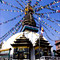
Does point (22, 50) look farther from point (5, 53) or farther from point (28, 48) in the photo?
point (5, 53)

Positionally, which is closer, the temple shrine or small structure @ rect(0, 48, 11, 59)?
the temple shrine

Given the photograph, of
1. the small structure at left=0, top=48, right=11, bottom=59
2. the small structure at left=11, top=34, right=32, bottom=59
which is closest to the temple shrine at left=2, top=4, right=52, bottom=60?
the small structure at left=11, top=34, right=32, bottom=59

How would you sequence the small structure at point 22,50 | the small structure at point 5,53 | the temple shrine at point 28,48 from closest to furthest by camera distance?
1. the small structure at point 22,50
2. the temple shrine at point 28,48
3. the small structure at point 5,53

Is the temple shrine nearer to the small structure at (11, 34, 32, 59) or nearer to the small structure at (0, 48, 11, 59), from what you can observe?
Answer: the small structure at (11, 34, 32, 59)

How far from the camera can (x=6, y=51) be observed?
17.2 m

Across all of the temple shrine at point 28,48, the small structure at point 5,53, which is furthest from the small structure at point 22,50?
the small structure at point 5,53

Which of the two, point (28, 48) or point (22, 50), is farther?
point (28, 48)

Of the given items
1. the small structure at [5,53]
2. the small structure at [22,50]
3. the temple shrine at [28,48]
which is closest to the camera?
the small structure at [22,50]

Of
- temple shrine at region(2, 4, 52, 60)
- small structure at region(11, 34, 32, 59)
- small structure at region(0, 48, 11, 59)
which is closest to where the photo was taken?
small structure at region(11, 34, 32, 59)

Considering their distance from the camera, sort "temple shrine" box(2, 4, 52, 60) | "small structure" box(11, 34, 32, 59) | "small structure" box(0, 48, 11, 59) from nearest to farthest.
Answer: "small structure" box(11, 34, 32, 59)
"temple shrine" box(2, 4, 52, 60)
"small structure" box(0, 48, 11, 59)

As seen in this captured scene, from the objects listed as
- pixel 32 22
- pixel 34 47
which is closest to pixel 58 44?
pixel 32 22

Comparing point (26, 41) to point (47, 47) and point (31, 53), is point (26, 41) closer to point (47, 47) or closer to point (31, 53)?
point (31, 53)

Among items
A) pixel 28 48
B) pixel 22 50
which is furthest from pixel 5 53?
pixel 28 48

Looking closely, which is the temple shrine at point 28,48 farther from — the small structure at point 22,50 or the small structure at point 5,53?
the small structure at point 5,53
